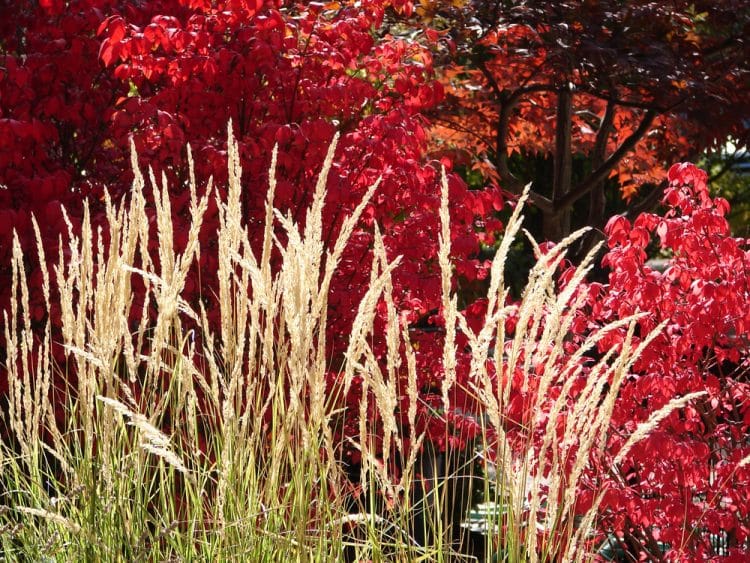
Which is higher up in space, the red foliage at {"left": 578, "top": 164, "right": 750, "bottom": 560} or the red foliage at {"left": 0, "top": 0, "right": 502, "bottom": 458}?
the red foliage at {"left": 0, "top": 0, "right": 502, "bottom": 458}

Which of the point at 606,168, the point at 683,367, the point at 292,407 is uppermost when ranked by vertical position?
the point at 606,168

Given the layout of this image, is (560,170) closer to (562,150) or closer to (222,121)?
(562,150)

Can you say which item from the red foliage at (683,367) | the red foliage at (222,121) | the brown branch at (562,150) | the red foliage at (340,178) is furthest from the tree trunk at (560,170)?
the red foliage at (683,367)

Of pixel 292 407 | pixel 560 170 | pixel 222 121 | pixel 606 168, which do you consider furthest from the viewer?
pixel 560 170

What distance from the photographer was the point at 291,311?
212 cm

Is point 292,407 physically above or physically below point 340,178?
below

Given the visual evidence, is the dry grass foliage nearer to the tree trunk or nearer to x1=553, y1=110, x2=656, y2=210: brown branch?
x1=553, y1=110, x2=656, y2=210: brown branch

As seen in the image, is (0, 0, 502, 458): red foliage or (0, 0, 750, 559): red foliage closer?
(0, 0, 750, 559): red foliage

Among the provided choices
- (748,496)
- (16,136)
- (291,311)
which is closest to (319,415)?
(291,311)

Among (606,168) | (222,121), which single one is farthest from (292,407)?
(606,168)

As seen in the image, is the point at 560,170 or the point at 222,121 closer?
the point at 222,121

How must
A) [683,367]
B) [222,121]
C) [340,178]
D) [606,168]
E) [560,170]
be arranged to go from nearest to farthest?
[683,367], [340,178], [222,121], [606,168], [560,170]

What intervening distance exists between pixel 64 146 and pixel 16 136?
0.65 metres

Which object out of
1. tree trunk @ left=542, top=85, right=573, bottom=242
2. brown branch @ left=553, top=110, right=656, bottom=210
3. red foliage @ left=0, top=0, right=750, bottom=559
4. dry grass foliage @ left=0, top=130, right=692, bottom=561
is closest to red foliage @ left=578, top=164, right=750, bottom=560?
red foliage @ left=0, top=0, right=750, bottom=559
